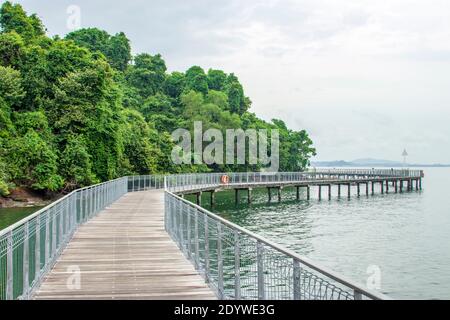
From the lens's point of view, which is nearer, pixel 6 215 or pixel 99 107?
pixel 6 215

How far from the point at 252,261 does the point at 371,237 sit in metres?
25.2

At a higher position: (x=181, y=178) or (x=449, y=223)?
(x=181, y=178)

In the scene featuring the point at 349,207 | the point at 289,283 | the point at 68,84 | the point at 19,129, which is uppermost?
the point at 68,84

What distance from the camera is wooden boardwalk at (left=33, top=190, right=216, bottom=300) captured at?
31.1 ft

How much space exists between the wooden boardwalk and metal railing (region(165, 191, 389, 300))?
39cm

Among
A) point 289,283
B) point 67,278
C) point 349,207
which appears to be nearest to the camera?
point 289,283

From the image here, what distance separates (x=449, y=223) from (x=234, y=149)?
45.8 metres

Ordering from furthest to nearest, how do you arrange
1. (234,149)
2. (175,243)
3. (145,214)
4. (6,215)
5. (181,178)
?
(234,149) → (181,178) → (6,215) → (145,214) → (175,243)

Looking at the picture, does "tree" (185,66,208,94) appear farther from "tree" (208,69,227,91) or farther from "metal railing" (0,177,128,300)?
"metal railing" (0,177,128,300)

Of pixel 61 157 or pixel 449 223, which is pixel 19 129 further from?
pixel 449 223

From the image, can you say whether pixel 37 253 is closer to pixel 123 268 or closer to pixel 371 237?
pixel 123 268

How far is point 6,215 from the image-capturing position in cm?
3509

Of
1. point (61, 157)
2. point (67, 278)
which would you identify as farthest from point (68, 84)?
point (67, 278)

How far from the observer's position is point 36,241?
10.0 m
